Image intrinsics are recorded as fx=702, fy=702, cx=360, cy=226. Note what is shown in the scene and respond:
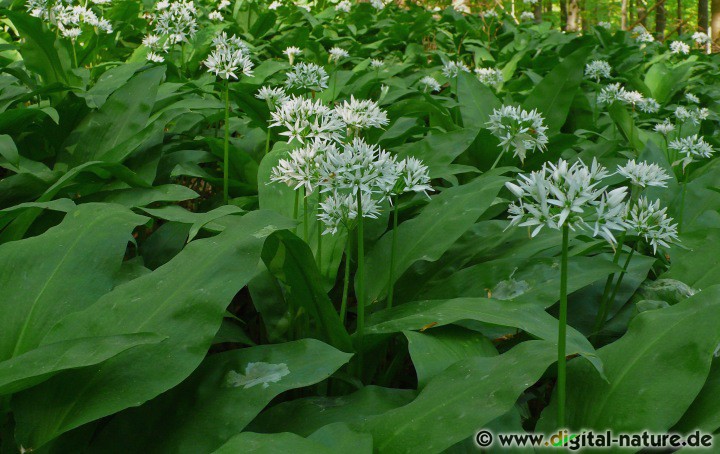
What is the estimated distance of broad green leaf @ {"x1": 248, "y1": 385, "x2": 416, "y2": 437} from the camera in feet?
5.07

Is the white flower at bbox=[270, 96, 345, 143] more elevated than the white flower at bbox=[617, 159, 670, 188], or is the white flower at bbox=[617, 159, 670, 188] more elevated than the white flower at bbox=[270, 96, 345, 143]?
the white flower at bbox=[270, 96, 345, 143]

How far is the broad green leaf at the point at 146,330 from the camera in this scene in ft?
4.65

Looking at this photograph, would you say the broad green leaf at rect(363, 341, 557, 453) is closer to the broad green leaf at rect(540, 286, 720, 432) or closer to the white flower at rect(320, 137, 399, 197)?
the broad green leaf at rect(540, 286, 720, 432)

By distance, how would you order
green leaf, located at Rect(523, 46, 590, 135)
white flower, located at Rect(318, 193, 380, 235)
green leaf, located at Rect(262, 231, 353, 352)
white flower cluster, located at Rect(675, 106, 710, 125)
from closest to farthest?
green leaf, located at Rect(262, 231, 353, 352)
white flower, located at Rect(318, 193, 380, 235)
green leaf, located at Rect(523, 46, 590, 135)
white flower cluster, located at Rect(675, 106, 710, 125)

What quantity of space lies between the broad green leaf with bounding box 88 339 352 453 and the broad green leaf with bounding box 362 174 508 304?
1.65ft

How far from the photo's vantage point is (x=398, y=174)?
175 cm

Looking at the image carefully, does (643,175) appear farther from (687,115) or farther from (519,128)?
(687,115)

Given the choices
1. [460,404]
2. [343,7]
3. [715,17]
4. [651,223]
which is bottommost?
[715,17]

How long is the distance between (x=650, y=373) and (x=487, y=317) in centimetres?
36

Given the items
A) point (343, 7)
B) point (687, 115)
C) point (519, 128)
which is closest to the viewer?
point (519, 128)

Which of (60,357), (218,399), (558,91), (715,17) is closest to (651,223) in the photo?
(218,399)

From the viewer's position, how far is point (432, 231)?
213 centimetres

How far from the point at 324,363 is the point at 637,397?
67 cm

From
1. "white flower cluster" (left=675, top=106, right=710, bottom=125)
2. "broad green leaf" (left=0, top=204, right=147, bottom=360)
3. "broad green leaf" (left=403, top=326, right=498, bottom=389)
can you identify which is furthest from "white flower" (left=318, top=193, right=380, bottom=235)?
"white flower cluster" (left=675, top=106, right=710, bottom=125)
